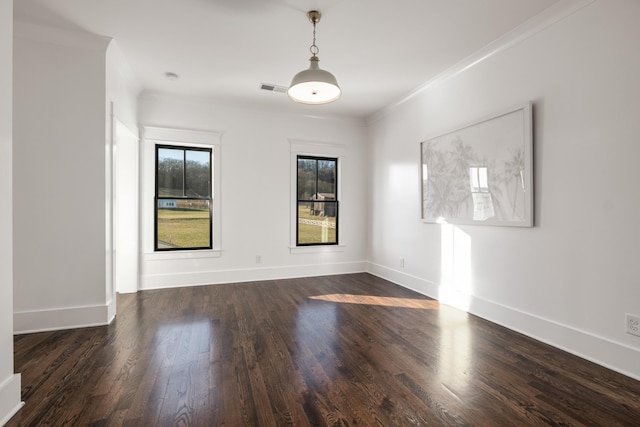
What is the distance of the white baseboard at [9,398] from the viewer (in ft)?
5.48

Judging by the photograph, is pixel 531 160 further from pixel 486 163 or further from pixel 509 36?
pixel 509 36

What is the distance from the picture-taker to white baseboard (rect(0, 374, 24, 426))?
1.67 meters

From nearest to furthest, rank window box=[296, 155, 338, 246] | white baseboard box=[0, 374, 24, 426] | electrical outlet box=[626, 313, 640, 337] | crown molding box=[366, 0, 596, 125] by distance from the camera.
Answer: white baseboard box=[0, 374, 24, 426] → electrical outlet box=[626, 313, 640, 337] → crown molding box=[366, 0, 596, 125] → window box=[296, 155, 338, 246]

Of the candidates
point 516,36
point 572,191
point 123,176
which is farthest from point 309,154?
point 572,191

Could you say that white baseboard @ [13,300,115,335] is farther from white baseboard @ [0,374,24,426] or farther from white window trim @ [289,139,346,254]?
white window trim @ [289,139,346,254]

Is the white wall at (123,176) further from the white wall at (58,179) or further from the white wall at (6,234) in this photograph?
the white wall at (6,234)

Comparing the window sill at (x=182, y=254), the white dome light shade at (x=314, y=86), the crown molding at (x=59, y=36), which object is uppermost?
the crown molding at (x=59, y=36)

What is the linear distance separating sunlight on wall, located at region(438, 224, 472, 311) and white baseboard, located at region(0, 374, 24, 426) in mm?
3796

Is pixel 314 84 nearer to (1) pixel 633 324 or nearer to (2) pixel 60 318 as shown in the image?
(1) pixel 633 324

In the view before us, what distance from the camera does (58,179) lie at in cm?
297

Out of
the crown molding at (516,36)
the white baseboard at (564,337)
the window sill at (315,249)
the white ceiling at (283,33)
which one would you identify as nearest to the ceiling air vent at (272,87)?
the white ceiling at (283,33)

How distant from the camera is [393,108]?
490 cm

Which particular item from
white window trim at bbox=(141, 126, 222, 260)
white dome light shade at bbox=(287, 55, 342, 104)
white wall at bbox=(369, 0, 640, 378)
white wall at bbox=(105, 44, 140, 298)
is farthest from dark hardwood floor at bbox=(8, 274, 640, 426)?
white dome light shade at bbox=(287, 55, 342, 104)

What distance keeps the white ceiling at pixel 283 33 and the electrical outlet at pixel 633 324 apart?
2.45 meters
